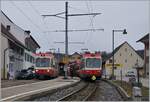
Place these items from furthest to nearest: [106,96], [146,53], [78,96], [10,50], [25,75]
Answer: [146,53]
[10,50]
[25,75]
[106,96]
[78,96]

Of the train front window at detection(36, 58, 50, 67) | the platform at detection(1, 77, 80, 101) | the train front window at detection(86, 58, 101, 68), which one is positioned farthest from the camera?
the train front window at detection(36, 58, 50, 67)

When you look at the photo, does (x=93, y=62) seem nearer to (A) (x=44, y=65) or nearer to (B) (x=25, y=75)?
(A) (x=44, y=65)

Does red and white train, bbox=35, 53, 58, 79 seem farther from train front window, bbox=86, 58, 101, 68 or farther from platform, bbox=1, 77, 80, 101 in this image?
platform, bbox=1, 77, 80, 101

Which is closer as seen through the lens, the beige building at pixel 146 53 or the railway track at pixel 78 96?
the railway track at pixel 78 96

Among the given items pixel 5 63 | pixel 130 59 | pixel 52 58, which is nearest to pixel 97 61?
pixel 52 58

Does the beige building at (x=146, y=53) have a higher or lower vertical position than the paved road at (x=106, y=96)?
higher

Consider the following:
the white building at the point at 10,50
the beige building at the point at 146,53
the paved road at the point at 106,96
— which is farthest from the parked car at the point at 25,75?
the paved road at the point at 106,96

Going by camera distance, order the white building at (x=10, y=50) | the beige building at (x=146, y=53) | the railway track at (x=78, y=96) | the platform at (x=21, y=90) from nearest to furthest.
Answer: the platform at (x=21, y=90)
the railway track at (x=78, y=96)
the white building at (x=10, y=50)
the beige building at (x=146, y=53)

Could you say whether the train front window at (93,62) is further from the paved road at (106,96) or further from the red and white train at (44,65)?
the paved road at (106,96)

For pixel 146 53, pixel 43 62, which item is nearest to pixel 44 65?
pixel 43 62

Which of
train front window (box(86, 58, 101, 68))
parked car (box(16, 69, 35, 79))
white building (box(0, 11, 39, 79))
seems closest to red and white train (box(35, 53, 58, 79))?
parked car (box(16, 69, 35, 79))

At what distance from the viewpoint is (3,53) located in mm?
57031

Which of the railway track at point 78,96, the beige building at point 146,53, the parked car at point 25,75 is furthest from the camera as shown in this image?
the beige building at point 146,53

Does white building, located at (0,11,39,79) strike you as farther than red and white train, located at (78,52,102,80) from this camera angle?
Yes
